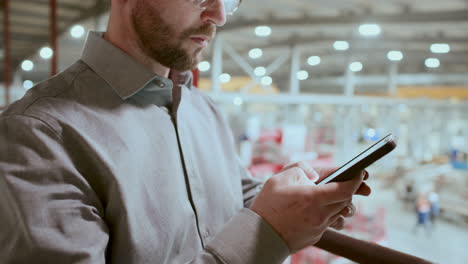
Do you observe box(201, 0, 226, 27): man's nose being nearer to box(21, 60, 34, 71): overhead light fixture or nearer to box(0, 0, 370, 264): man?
box(0, 0, 370, 264): man

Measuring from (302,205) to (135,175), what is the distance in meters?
0.37

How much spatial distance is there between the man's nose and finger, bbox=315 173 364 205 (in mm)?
513

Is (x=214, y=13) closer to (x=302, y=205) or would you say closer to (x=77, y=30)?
(x=302, y=205)

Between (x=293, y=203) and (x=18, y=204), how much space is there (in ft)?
1.66

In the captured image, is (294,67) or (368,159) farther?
(294,67)

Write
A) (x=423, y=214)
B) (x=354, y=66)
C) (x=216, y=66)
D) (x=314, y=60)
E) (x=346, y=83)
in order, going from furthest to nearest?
1. (x=314, y=60)
2. (x=346, y=83)
3. (x=354, y=66)
4. (x=423, y=214)
5. (x=216, y=66)

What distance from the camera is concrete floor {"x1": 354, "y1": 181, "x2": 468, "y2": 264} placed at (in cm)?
941

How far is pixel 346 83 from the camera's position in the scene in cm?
1125

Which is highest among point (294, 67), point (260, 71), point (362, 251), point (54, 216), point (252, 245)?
point (54, 216)

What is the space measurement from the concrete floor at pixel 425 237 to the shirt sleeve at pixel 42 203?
28.9 ft

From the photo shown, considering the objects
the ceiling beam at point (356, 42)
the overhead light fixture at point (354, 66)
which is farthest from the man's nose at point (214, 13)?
the overhead light fixture at point (354, 66)

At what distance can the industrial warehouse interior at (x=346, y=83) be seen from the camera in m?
6.43

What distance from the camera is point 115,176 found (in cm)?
79

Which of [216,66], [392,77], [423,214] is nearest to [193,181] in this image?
[216,66]
